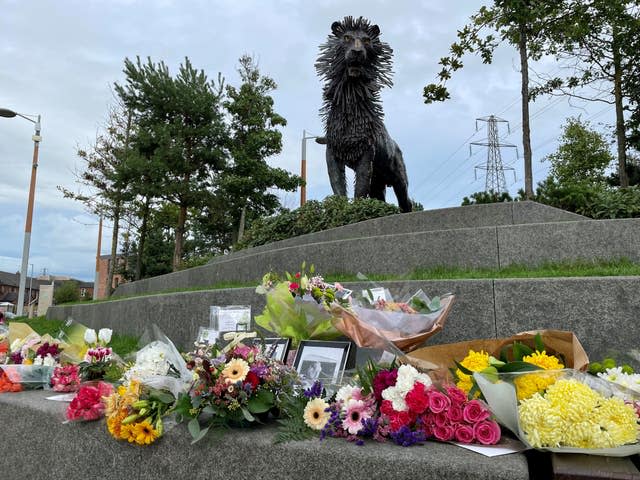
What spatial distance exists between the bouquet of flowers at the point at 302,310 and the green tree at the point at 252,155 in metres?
19.6

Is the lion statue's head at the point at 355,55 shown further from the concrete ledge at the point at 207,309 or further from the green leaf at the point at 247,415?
the green leaf at the point at 247,415

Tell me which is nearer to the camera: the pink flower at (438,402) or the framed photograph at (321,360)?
the pink flower at (438,402)

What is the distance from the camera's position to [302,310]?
2.62 m

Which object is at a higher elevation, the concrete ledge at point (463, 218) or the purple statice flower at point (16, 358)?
the concrete ledge at point (463, 218)

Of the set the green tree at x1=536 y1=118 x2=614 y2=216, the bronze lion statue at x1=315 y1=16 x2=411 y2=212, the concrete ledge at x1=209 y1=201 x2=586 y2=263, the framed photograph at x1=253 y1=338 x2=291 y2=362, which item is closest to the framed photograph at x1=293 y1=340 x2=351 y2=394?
the framed photograph at x1=253 y1=338 x2=291 y2=362

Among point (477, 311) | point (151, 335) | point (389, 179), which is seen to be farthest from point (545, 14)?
point (151, 335)

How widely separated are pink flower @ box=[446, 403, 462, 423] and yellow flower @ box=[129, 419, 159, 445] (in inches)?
45.6

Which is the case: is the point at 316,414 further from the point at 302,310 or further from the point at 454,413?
the point at 302,310

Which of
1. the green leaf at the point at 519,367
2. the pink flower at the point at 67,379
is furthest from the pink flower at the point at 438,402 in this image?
the pink flower at the point at 67,379

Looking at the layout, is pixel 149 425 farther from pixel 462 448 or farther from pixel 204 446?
pixel 462 448

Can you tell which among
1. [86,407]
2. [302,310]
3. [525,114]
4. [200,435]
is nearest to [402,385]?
[200,435]

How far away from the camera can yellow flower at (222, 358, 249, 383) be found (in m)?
1.88

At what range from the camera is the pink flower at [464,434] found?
65.2 inches

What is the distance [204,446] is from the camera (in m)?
1.92
